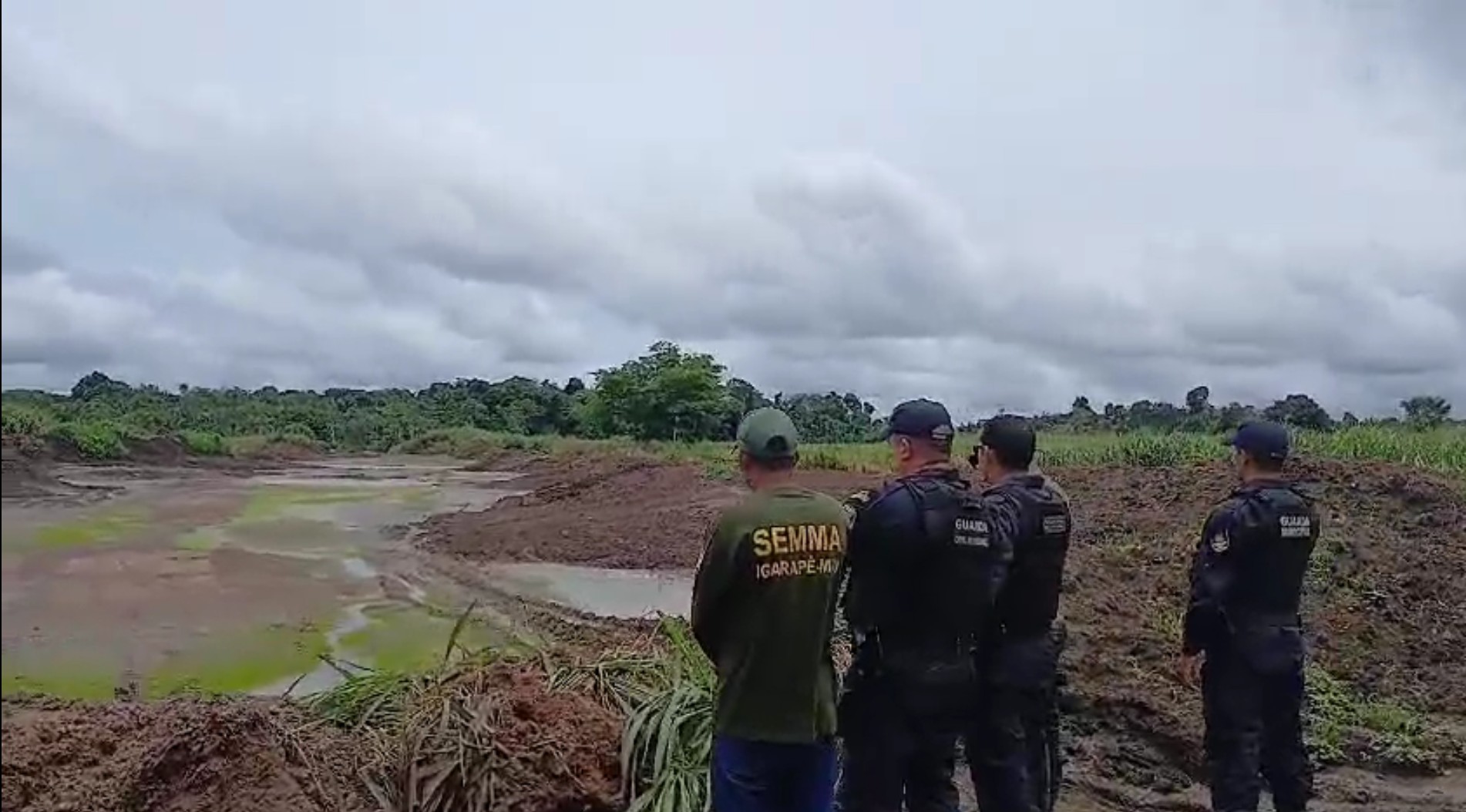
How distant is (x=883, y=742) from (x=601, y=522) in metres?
16.6

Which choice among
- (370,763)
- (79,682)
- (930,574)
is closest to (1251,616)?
(930,574)

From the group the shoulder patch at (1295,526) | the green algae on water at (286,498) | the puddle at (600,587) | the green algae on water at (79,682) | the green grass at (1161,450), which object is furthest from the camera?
the green grass at (1161,450)

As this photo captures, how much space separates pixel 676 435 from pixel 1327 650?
1471 inches

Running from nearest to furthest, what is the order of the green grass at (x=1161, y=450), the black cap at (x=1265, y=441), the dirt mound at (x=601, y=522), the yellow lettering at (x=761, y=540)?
1. the yellow lettering at (x=761, y=540)
2. the black cap at (x=1265, y=441)
3. the dirt mound at (x=601, y=522)
4. the green grass at (x=1161, y=450)

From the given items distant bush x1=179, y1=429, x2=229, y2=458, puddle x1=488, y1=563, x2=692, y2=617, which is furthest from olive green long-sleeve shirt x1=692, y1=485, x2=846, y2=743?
puddle x1=488, y1=563, x2=692, y2=617

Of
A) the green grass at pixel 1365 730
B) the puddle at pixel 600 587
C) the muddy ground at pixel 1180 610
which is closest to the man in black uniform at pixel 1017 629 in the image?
the muddy ground at pixel 1180 610

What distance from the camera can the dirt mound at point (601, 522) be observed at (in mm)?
17500

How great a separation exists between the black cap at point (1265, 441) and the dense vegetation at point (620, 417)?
377cm

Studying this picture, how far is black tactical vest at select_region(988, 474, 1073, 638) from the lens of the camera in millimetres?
4676

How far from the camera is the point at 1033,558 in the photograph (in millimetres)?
4680

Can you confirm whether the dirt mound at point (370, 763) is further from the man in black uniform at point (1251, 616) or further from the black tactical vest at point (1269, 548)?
the black tactical vest at point (1269, 548)

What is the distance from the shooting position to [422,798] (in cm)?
462

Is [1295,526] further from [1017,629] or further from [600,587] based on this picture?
[600,587]

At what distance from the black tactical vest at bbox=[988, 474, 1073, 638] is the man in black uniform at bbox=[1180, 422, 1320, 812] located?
714mm
